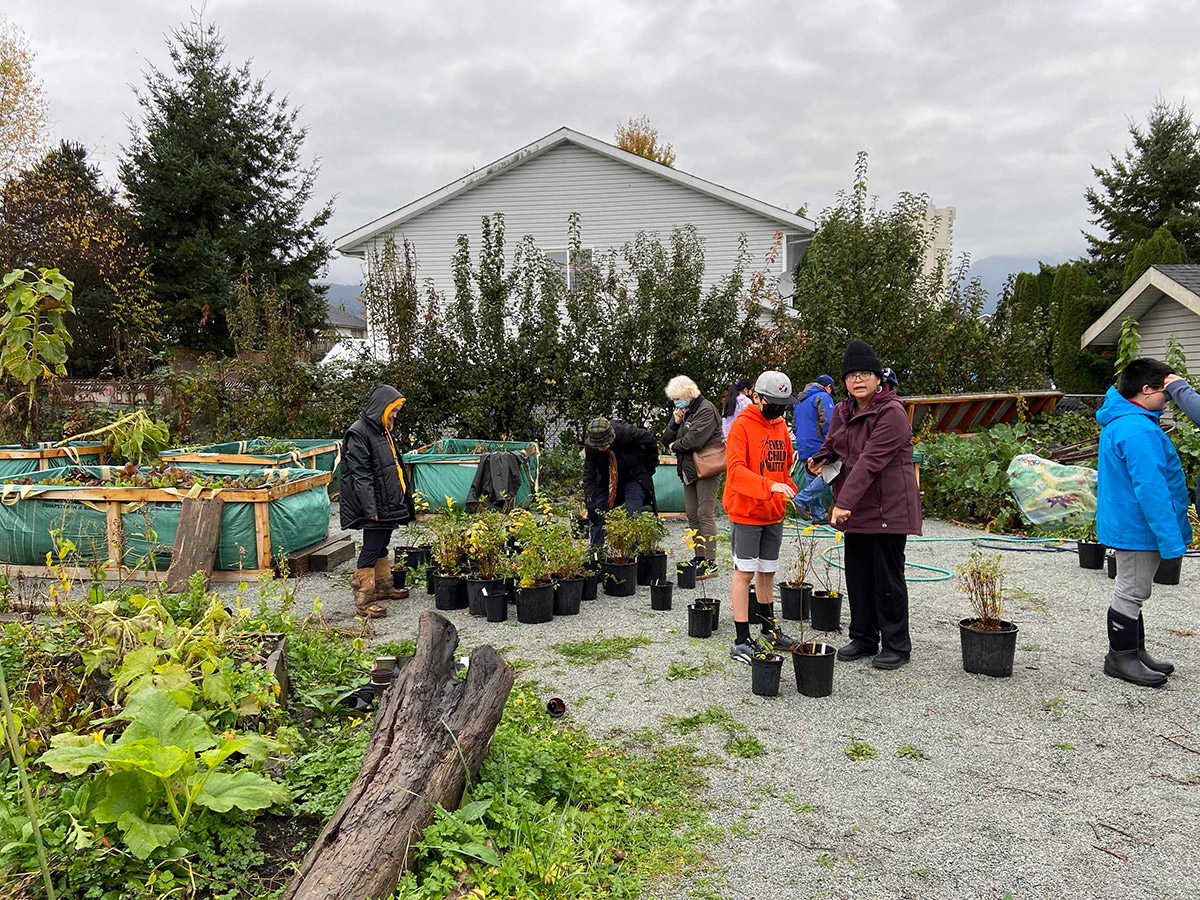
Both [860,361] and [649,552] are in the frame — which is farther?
[649,552]

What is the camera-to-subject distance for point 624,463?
28.7ft

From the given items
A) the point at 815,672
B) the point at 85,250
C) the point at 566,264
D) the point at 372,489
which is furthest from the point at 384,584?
the point at 85,250

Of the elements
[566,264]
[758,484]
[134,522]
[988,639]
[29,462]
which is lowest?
[988,639]

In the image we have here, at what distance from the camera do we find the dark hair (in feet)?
16.4

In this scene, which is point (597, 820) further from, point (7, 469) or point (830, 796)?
point (7, 469)

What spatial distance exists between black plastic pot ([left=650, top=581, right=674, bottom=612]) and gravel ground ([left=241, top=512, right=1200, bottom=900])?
0.79ft

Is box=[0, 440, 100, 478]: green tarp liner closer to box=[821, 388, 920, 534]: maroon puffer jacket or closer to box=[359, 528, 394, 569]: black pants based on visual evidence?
box=[359, 528, 394, 569]: black pants

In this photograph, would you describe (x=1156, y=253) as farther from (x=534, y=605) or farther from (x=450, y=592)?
(x=450, y=592)

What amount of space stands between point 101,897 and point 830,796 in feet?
9.89

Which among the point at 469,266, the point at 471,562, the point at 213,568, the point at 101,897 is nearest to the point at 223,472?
the point at 213,568

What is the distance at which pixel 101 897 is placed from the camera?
2.72 m

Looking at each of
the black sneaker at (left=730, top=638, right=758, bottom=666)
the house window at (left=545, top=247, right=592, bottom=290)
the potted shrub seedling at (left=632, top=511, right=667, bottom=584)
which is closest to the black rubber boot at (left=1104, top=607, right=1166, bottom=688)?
the black sneaker at (left=730, top=638, right=758, bottom=666)

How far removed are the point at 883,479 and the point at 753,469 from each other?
851 millimetres

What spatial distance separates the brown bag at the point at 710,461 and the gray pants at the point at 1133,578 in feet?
11.6
